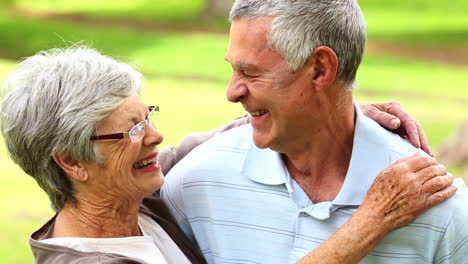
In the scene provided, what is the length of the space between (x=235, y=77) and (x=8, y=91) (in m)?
0.59

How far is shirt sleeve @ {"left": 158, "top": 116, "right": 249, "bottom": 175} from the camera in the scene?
2.86 meters

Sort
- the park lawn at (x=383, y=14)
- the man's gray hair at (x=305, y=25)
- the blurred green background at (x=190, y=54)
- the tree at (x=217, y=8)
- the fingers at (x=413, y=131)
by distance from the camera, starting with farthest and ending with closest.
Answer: the tree at (x=217, y=8) → the park lawn at (x=383, y=14) → the blurred green background at (x=190, y=54) → the fingers at (x=413, y=131) → the man's gray hair at (x=305, y=25)

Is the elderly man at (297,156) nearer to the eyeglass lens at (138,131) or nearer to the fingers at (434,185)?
the fingers at (434,185)

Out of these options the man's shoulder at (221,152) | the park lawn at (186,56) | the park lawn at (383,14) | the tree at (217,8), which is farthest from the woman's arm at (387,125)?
the tree at (217,8)

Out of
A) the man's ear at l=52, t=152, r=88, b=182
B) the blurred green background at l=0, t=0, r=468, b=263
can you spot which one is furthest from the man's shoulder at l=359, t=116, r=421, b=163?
the blurred green background at l=0, t=0, r=468, b=263

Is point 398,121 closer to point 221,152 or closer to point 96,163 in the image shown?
point 221,152

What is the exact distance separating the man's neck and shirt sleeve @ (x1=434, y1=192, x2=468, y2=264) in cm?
31

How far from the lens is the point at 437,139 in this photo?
9969mm

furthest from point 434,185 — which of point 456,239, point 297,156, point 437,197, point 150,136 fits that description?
point 150,136

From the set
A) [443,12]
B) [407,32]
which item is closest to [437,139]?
[407,32]

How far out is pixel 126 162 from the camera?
2502 millimetres

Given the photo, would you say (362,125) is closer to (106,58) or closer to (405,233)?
(405,233)

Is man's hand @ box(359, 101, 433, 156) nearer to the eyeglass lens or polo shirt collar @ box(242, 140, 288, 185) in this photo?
polo shirt collar @ box(242, 140, 288, 185)

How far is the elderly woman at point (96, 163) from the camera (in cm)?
237
